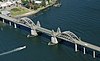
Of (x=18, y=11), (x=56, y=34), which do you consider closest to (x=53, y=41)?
(x=56, y=34)

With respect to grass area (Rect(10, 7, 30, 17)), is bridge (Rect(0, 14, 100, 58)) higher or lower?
lower

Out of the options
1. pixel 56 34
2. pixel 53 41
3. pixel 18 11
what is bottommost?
pixel 53 41

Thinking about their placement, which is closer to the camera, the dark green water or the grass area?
the dark green water

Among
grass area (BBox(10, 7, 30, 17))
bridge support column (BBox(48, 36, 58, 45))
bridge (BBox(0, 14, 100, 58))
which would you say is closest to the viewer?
bridge (BBox(0, 14, 100, 58))

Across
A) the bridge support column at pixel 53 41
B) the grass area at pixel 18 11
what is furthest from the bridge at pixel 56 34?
the grass area at pixel 18 11

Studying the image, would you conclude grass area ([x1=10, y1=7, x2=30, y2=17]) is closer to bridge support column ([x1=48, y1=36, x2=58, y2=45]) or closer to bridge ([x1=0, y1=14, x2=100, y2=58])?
bridge ([x1=0, y1=14, x2=100, y2=58])

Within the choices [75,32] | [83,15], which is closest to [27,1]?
[83,15]

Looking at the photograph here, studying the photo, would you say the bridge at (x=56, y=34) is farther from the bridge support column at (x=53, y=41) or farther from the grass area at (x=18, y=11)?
the grass area at (x=18, y=11)

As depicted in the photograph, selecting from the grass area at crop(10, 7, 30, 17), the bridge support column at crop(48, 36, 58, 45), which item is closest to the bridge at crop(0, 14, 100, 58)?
the bridge support column at crop(48, 36, 58, 45)

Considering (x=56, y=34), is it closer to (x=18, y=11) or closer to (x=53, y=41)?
(x=53, y=41)
